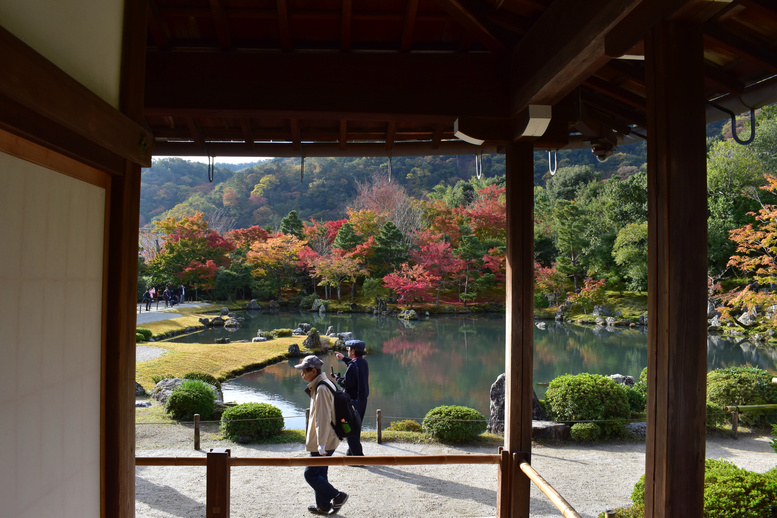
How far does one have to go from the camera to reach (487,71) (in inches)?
97.2

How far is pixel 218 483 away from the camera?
90.5 inches

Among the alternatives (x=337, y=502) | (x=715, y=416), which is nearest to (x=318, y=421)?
(x=337, y=502)

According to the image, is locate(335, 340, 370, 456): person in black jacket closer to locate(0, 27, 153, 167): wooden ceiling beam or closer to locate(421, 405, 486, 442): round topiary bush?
locate(421, 405, 486, 442): round topiary bush

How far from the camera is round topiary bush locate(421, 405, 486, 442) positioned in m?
5.07

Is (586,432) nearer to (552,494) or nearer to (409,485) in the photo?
(409,485)

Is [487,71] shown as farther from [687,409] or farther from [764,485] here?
[764,485]

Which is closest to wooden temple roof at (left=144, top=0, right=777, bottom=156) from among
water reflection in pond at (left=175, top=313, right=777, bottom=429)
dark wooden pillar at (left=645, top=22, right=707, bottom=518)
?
dark wooden pillar at (left=645, top=22, right=707, bottom=518)

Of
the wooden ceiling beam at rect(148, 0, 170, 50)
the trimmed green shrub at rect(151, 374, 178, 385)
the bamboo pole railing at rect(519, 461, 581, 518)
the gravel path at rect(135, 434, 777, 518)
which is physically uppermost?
the wooden ceiling beam at rect(148, 0, 170, 50)

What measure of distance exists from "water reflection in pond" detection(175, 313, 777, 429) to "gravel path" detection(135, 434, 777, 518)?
2.22 meters

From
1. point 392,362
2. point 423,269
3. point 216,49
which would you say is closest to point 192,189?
point 423,269

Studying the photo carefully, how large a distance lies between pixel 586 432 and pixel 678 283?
4308mm

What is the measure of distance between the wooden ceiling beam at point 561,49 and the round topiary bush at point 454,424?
11.5 ft

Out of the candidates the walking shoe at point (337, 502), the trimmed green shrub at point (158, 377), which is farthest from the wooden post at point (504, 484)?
the trimmed green shrub at point (158, 377)

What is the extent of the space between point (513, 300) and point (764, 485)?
165 cm
